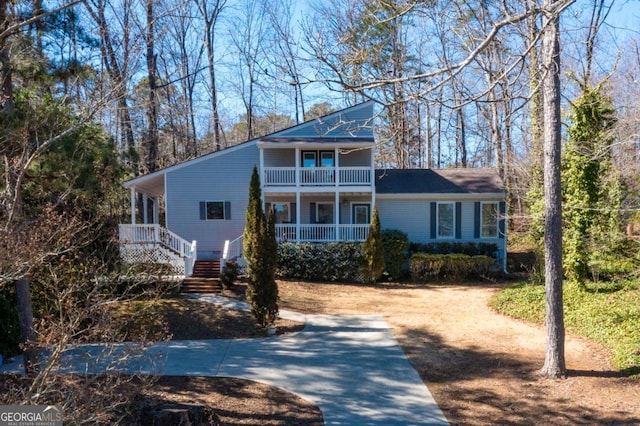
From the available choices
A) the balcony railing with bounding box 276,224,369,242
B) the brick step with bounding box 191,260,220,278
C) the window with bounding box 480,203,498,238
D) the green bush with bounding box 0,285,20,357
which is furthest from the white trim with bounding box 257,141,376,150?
the green bush with bounding box 0,285,20,357

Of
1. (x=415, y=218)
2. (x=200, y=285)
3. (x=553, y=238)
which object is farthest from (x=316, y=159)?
(x=553, y=238)

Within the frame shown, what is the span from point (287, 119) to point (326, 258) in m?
18.6

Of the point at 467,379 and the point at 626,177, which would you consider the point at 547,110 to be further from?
the point at 626,177

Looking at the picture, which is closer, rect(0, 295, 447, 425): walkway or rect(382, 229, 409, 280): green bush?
rect(0, 295, 447, 425): walkway

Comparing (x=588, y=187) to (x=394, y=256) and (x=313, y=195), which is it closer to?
(x=394, y=256)

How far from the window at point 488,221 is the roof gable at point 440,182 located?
751mm

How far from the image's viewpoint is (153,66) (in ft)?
70.6

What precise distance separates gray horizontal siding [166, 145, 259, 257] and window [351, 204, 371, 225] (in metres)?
4.80

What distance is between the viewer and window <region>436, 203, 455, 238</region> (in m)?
18.2

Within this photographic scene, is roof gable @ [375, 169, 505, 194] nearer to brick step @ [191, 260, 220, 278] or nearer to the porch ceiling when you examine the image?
the porch ceiling

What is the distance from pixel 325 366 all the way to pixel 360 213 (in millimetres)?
11851

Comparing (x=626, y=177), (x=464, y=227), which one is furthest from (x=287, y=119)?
(x=626, y=177)

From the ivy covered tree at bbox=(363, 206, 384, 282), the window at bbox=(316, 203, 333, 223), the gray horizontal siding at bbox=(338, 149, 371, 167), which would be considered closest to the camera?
the ivy covered tree at bbox=(363, 206, 384, 282)

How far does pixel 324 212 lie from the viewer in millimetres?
19203
